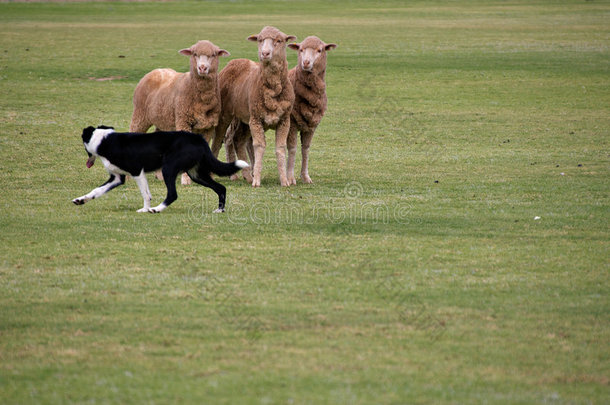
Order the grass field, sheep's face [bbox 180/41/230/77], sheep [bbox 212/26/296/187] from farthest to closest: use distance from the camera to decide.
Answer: sheep's face [bbox 180/41/230/77] < sheep [bbox 212/26/296/187] < the grass field

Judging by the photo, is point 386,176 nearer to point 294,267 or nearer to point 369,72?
point 294,267

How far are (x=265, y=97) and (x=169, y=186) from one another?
8.31 ft

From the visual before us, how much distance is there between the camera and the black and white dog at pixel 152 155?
435 inches

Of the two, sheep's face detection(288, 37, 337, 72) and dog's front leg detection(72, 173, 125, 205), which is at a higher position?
sheep's face detection(288, 37, 337, 72)

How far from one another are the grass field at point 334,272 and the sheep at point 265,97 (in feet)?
2.28

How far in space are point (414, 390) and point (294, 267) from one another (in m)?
3.09

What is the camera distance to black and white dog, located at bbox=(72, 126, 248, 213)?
36.2 feet

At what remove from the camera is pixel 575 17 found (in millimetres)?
52812

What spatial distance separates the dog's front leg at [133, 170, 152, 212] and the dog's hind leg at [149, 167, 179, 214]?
0.11 metres

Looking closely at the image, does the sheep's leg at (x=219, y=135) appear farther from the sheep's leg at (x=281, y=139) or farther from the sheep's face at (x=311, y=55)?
the sheep's face at (x=311, y=55)

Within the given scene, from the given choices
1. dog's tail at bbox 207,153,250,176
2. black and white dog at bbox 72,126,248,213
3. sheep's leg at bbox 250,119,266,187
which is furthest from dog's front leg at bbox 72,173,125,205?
sheep's leg at bbox 250,119,266,187

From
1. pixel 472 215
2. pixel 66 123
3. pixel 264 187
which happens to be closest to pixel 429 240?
pixel 472 215

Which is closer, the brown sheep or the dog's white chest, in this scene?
the dog's white chest

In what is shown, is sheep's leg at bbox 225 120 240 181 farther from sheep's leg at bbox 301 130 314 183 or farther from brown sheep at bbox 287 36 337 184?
sheep's leg at bbox 301 130 314 183
